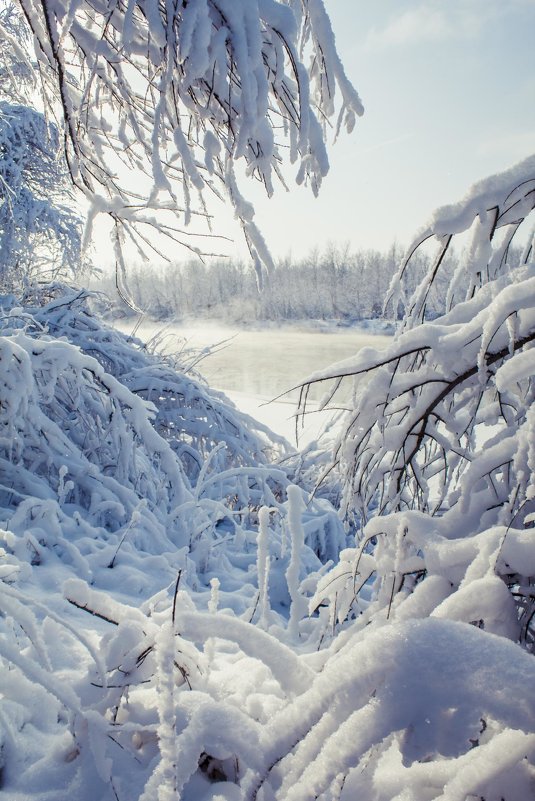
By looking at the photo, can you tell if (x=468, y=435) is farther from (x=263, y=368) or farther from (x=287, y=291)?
(x=287, y=291)

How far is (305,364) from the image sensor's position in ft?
83.5

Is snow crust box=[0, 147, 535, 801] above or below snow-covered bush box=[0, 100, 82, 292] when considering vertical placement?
below

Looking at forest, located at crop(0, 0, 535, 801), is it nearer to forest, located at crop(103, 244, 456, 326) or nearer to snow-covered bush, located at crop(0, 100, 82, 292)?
snow-covered bush, located at crop(0, 100, 82, 292)

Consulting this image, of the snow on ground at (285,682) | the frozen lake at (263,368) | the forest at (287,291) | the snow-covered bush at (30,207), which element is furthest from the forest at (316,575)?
the forest at (287,291)

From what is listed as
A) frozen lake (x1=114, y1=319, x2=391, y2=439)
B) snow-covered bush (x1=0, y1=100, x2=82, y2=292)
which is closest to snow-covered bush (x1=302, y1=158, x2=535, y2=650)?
frozen lake (x1=114, y1=319, x2=391, y2=439)

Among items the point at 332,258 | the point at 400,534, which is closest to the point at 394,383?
the point at 400,534

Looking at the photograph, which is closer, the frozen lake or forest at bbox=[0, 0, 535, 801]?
forest at bbox=[0, 0, 535, 801]

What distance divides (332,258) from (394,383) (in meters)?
76.7

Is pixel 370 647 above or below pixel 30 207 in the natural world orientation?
below

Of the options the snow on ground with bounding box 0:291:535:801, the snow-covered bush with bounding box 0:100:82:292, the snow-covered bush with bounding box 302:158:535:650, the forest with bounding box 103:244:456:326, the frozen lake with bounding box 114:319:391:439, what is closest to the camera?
the snow on ground with bounding box 0:291:535:801

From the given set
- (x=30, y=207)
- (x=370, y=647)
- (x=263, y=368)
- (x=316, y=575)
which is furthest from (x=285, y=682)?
(x=263, y=368)

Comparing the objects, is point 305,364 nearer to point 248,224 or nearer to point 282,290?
point 248,224

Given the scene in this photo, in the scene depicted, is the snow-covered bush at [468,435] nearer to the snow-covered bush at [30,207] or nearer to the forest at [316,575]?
the forest at [316,575]

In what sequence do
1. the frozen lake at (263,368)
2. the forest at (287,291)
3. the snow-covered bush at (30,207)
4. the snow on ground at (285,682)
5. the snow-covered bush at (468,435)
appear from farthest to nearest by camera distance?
1. the forest at (287,291)
2. the frozen lake at (263,368)
3. the snow-covered bush at (30,207)
4. the snow-covered bush at (468,435)
5. the snow on ground at (285,682)
